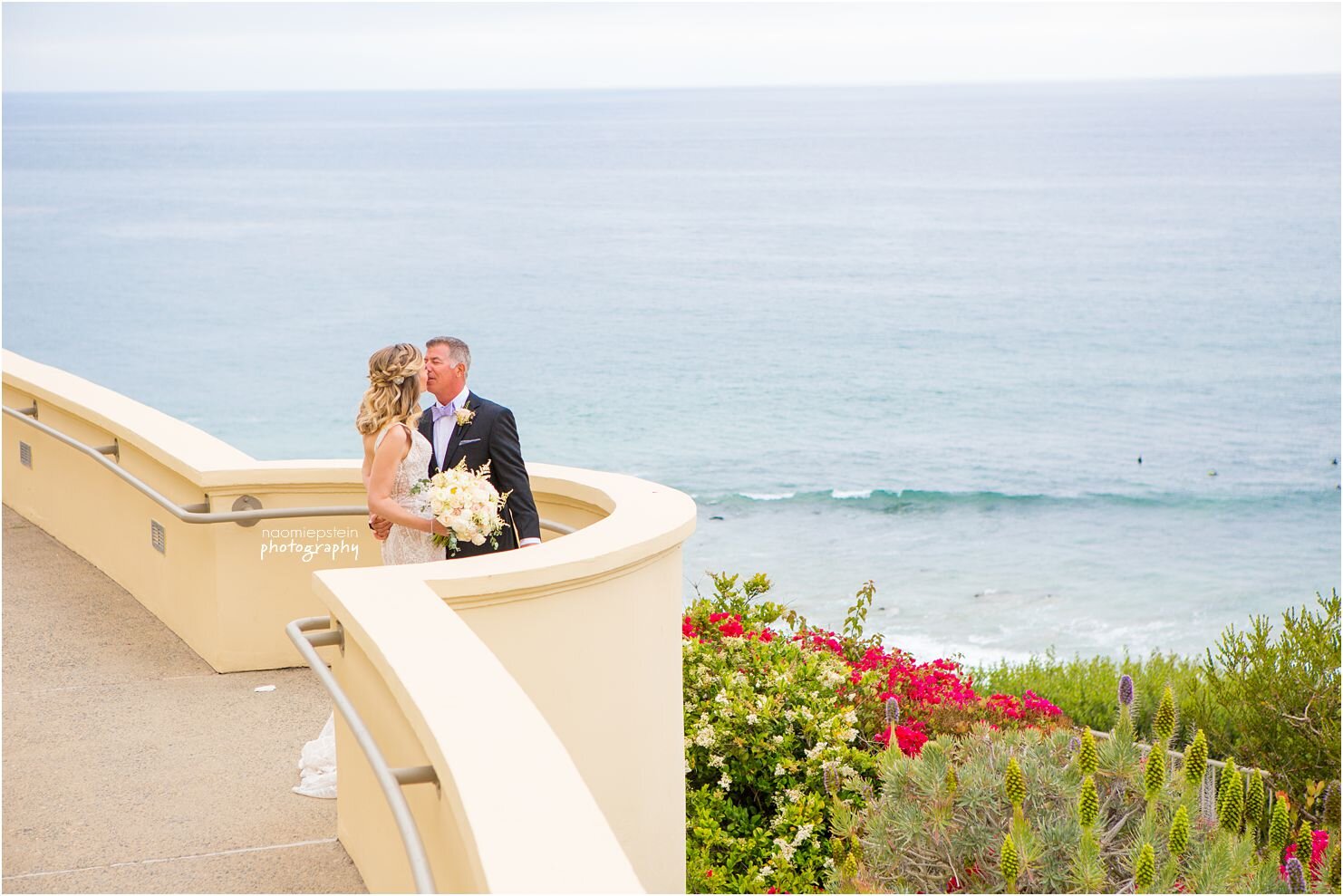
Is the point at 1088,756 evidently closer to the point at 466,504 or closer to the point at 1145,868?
the point at 1145,868

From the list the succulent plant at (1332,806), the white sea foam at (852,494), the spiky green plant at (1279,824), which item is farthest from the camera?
the white sea foam at (852,494)

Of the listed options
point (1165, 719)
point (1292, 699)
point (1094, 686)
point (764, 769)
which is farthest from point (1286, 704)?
point (1165, 719)

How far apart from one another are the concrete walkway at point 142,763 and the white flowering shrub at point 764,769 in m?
2.29

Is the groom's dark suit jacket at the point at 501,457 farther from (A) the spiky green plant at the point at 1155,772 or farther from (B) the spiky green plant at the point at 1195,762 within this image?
(B) the spiky green plant at the point at 1195,762

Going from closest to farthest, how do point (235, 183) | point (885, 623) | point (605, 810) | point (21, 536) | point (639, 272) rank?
point (605, 810), point (21, 536), point (885, 623), point (639, 272), point (235, 183)

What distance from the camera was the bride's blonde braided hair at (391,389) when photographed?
5.93m

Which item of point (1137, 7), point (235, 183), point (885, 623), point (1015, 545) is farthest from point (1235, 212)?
point (235, 183)

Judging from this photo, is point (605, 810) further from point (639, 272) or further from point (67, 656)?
point (639, 272)

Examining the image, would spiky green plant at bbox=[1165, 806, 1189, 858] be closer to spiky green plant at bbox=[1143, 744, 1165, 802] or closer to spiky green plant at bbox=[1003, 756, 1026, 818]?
spiky green plant at bbox=[1143, 744, 1165, 802]

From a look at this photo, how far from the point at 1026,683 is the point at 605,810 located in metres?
13.3

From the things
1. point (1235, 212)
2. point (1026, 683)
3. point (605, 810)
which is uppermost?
point (1235, 212)

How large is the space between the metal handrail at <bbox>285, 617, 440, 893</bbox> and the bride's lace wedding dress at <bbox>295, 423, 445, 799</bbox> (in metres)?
1.14

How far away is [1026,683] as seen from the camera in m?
17.9

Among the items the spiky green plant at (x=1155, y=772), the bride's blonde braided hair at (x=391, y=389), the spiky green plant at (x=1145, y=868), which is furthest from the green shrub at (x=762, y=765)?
the bride's blonde braided hair at (x=391, y=389)
